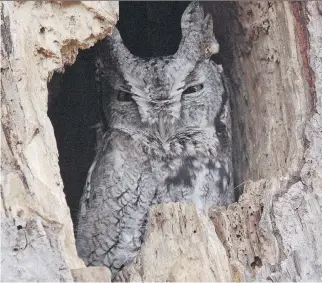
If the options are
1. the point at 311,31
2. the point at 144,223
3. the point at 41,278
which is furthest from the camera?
the point at 144,223

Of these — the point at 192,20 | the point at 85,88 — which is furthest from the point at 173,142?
the point at 85,88

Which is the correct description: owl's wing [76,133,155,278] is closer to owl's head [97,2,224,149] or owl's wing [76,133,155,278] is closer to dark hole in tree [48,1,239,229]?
owl's head [97,2,224,149]

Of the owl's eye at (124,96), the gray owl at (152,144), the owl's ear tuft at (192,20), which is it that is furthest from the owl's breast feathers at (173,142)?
the owl's ear tuft at (192,20)

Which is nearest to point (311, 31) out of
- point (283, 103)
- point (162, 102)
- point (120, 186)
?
point (283, 103)

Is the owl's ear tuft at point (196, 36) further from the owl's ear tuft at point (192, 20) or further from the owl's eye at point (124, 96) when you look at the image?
the owl's eye at point (124, 96)

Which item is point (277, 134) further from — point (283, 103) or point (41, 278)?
point (41, 278)

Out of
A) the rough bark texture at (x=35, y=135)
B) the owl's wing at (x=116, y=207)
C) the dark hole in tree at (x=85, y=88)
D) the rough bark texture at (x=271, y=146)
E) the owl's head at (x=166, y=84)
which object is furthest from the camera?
the dark hole in tree at (x=85, y=88)
